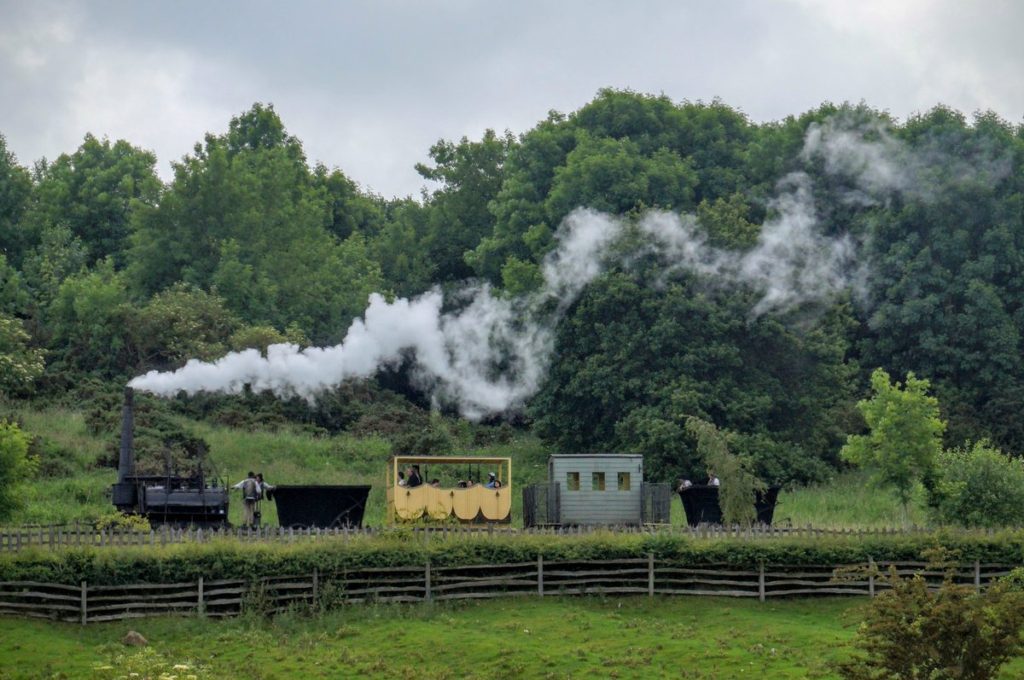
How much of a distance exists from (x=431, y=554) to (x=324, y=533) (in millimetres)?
3004

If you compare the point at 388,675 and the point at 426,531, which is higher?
the point at 426,531

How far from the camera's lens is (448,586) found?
43031 millimetres

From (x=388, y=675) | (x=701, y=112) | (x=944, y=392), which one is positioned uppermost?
(x=701, y=112)

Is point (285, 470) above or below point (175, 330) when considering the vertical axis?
below

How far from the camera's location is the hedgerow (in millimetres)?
41250

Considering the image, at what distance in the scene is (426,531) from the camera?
43906 millimetres

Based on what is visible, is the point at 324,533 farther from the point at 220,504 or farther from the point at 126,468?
the point at 126,468

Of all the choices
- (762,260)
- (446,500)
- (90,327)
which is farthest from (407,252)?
(446,500)

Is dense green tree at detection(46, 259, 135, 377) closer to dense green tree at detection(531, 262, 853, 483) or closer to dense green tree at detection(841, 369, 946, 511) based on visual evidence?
dense green tree at detection(531, 262, 853, 483)

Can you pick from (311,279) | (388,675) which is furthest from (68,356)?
(388,675)

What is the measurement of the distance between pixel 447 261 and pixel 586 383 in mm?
21470

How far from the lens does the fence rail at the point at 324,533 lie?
42.3m

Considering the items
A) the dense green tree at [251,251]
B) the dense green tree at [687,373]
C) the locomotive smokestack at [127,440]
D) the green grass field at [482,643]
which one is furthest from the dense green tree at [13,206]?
the green grass field at [482,643]

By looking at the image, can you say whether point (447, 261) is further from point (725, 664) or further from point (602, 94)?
point (725, 664)
